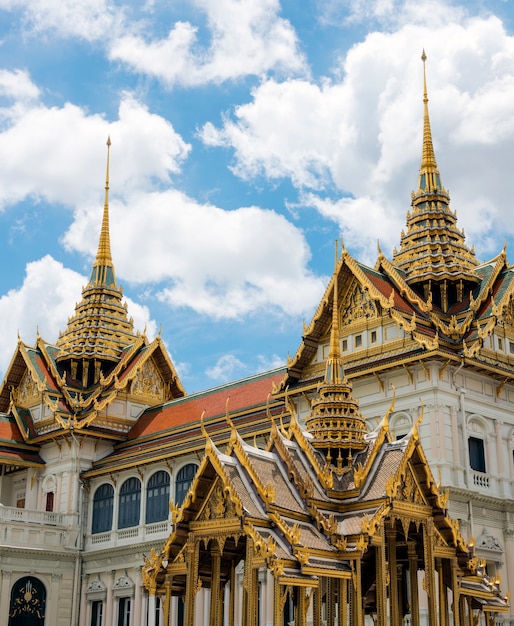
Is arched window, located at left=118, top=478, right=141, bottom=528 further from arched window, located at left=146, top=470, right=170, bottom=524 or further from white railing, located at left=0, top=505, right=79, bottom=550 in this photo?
white railing, located at left=0, top=505, right=79, bottom=550

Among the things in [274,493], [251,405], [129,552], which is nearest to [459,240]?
[251,405]

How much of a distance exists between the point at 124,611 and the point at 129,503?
399 centimetres

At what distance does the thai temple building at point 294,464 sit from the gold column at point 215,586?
3 centimetres

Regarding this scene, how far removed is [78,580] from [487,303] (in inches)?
761

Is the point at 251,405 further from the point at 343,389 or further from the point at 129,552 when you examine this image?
the point at 343,389

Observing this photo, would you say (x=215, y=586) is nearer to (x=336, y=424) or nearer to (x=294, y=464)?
(x=294, y=464)

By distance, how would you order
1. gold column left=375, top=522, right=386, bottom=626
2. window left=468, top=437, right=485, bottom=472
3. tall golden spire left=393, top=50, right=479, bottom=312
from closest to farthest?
gold column left=375, top=522, right=386, bottom=626, window left=468, top=437, right=485, bottom=472, tall golden spire left=393, top=50, right=479, bottom=312

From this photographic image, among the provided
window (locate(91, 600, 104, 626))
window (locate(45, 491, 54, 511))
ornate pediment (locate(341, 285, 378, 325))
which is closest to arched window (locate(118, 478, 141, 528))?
window (locate(91, 600, 104, 626))

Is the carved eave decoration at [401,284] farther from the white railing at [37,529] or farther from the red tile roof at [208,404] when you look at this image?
the white railing at [37,529]

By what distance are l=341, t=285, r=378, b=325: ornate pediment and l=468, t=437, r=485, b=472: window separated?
17.3 feet

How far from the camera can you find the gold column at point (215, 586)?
12.6 m

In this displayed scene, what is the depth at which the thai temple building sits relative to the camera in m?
12.5

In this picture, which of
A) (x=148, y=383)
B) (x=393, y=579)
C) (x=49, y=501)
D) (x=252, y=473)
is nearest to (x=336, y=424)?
(x=252, y=473)

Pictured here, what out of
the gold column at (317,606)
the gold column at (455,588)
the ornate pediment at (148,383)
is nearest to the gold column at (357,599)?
the gold column at (317,606)
